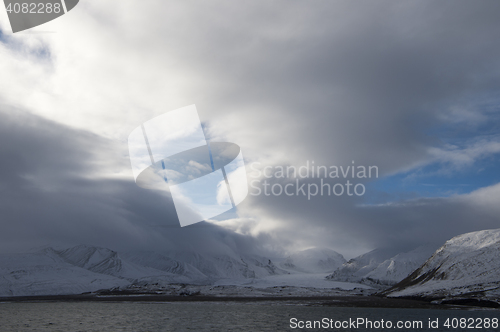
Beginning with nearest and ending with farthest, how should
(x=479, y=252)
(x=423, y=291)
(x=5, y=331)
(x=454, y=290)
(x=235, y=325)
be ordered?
(x=5, y=331), (x=235, y=325), (x=454, y=290), (x=423, y=291), (x=479, y=252)

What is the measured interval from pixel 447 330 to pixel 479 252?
514 ft

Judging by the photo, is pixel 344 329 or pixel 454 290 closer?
pixel 344 329

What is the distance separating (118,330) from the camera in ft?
212

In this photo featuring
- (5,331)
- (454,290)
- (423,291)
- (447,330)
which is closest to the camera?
(5,331)

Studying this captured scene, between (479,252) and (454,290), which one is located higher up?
(479,252)

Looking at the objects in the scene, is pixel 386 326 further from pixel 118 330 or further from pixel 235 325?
pixel 118 330

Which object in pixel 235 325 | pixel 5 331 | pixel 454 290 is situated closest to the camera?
pixel 5 331

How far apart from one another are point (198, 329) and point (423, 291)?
151866mm

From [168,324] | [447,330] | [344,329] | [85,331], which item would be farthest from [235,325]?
[447,330]

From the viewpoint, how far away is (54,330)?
208 feet

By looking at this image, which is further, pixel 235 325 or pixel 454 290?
pixel 454 290

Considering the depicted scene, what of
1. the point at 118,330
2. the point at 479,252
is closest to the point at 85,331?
the point at 118,330

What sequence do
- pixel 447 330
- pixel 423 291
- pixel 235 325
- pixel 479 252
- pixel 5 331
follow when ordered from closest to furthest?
1. pixel 5 331
2. pixel 447 330
3. pixel 235 325
4. pixel 423 291
5. pixel 479 252

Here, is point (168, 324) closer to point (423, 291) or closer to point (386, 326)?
point (386, 326)
